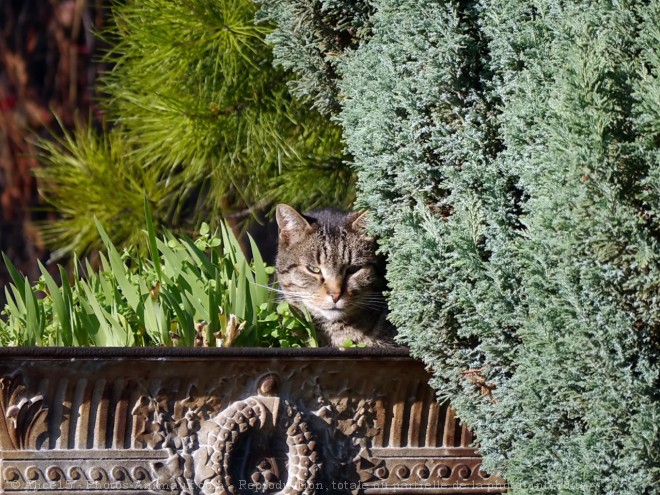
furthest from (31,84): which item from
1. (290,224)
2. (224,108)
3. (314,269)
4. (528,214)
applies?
(528,214)

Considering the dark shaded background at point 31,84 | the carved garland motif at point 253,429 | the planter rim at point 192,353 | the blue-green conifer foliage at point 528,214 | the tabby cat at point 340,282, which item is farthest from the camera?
the dark shaded background at point 31,84

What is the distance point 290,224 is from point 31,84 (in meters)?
2.05

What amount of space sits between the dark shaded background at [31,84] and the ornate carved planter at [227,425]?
2311mm

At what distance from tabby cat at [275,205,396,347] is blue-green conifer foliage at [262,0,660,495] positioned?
0.37 meters

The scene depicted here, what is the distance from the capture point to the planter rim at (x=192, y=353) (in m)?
1.57

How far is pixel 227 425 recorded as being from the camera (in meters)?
1.68

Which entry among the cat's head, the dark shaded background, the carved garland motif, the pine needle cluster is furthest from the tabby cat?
the dark shaded background

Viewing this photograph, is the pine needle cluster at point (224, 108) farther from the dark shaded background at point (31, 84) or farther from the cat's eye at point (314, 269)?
the dark shaded background at point (31, 84)

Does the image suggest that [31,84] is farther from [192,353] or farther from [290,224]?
[192,353]

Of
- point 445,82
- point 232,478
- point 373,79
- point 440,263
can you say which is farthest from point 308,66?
point 232,478

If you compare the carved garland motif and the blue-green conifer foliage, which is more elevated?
the blue-green conifer foliage

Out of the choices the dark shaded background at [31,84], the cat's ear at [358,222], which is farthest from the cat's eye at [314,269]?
the dark shaded background at [31,84]

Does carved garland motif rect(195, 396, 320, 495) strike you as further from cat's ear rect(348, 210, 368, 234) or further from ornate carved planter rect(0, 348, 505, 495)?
cat's ear rect(348, 210, 368, 234)

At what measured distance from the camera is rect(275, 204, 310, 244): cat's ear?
2.23 metres
